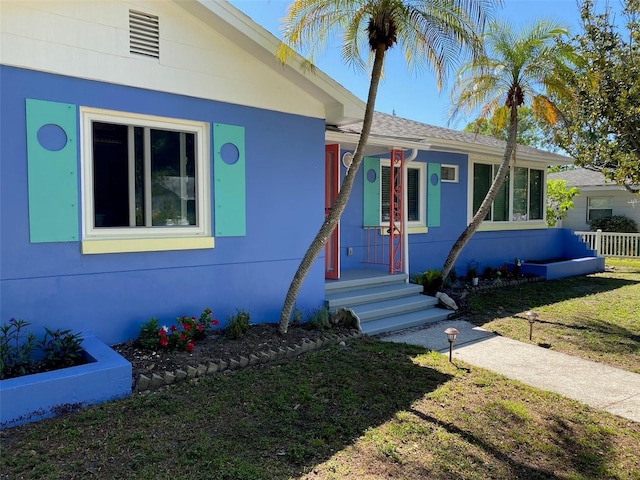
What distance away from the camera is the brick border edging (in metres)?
4.35

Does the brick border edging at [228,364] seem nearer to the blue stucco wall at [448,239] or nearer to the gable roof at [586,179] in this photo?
the blue stucco wall at [448,239]

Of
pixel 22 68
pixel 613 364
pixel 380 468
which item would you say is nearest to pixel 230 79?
pixel 22 68

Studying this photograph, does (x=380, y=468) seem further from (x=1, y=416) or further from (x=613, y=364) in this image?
(x=613, y=364)

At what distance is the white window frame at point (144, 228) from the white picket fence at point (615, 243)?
1608cm

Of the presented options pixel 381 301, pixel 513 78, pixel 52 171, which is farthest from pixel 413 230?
pixel 52 171

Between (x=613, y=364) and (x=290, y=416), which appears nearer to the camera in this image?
(x=290, y=416)

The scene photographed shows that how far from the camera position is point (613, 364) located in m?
5.54

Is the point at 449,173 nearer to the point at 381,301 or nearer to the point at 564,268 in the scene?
Answer: the point at 564,268

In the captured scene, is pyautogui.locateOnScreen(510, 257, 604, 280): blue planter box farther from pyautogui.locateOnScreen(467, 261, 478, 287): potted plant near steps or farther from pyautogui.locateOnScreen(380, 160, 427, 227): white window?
pyautogui.locateOnScreen(380, 160, 427, 227): white window

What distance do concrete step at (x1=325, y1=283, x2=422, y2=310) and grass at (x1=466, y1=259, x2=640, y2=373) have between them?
116cm

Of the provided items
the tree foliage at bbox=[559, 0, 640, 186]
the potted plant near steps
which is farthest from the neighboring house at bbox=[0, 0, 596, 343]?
the tree foliage at bbox=[559, 0, 640, 186]

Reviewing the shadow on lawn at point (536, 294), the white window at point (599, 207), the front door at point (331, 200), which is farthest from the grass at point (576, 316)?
the white window at point (599, 207)

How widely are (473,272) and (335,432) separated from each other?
7.83 m

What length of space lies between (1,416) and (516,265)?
11269 millimetres
